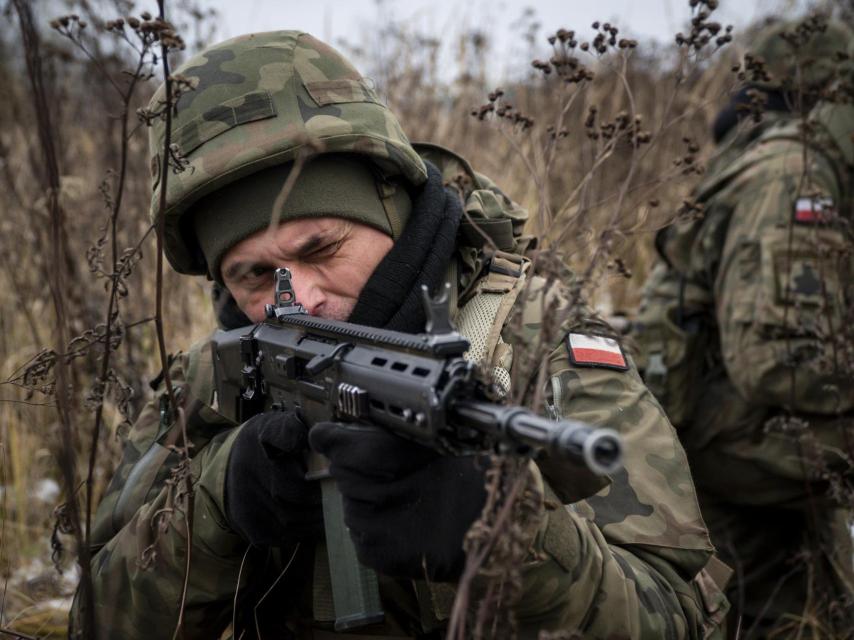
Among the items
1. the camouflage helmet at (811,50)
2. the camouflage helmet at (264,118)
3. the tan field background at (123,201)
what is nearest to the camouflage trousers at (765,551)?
the tan field background at (123,201)

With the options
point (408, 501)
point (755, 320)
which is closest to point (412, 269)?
point (408, 501)

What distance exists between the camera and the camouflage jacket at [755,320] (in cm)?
335

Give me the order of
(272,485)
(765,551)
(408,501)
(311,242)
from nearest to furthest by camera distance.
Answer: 1. (408,501)
2. (272,485)
3. (311,242)
4. (765,551)

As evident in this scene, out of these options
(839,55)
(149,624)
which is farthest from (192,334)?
(839,55)

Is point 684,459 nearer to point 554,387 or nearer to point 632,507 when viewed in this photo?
point 632,507

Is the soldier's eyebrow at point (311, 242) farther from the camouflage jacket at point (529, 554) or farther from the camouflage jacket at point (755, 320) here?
the camouflage jacket at point (755, 320)

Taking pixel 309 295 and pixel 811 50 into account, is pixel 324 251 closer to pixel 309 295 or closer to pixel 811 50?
pixel 309 295

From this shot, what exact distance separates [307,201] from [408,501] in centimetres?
95

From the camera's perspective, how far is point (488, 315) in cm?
210

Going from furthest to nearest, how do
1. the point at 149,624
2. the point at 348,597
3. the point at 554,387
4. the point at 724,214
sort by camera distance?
the point at 724,214, the point at 149,624, the point at 554,387, the point at 348,597

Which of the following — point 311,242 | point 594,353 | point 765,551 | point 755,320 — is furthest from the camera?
point 765,551

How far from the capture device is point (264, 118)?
2.23m

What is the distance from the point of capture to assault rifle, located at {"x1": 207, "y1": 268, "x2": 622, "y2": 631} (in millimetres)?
1167

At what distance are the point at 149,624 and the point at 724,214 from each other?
117 inches
